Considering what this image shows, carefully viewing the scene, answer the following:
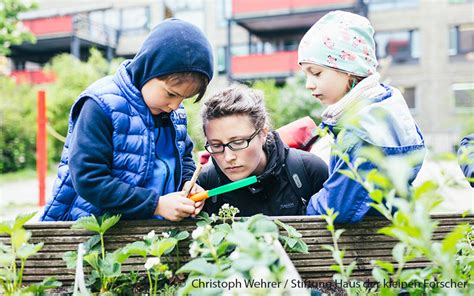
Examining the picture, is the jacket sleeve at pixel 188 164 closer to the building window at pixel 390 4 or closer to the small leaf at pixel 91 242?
the small leaf at pixel 91 242

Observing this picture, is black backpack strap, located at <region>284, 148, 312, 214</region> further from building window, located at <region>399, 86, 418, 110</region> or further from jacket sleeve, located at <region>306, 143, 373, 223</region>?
building window, located at <region>399, 86, 418, 110</region>

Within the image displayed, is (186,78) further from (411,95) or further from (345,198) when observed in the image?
(411,95)

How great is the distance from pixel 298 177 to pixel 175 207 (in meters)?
0.82

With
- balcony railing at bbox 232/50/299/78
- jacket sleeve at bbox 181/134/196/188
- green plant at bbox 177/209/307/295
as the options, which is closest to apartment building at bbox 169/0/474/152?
balcony railing at bbox 232/50/299/78

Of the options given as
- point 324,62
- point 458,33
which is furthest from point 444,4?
point 324,62

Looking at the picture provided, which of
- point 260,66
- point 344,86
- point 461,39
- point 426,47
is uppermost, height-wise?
point 344,86

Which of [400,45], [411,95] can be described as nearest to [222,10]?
[400,45]

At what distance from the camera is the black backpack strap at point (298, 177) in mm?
1953

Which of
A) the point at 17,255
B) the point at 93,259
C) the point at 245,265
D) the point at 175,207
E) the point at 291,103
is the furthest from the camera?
the point at 291,103

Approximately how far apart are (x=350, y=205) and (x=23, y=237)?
2.54ft

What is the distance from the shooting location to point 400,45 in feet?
69.6

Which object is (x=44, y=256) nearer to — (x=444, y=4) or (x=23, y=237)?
(x=23, y=237)

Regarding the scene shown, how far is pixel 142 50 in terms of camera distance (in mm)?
1624

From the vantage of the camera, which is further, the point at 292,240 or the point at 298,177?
the point at 298,177
